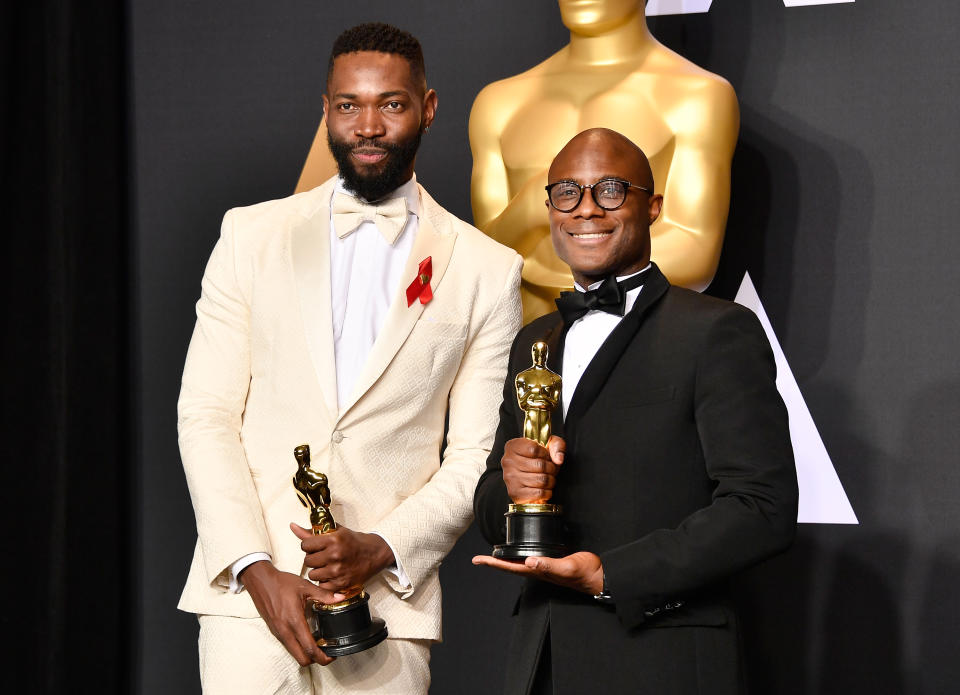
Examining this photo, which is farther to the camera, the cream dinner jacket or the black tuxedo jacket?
the cream dinner jacket

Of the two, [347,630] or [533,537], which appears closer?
[533,537]

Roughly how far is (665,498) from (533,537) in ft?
0.75

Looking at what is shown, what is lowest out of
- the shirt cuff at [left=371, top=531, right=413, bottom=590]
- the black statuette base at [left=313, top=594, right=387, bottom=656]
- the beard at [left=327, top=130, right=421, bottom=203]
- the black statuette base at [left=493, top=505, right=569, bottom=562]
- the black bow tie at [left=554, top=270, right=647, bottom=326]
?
the black statuette base at [left=313, top=594, right=387, bottom=656]

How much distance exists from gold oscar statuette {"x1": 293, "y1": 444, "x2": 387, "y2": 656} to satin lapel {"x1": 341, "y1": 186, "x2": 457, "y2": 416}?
235mm

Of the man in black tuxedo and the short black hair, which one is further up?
the short black hair

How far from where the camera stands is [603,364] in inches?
74.9

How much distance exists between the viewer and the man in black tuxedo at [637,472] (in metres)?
1.73

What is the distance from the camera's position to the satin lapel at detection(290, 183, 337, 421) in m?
2.26

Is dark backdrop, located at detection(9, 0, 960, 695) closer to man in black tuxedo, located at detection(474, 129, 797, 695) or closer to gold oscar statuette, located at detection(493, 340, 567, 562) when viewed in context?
man in black tuxedo, located at detection(474, 129, 797, 695)

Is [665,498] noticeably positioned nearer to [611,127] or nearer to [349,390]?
[349,390]

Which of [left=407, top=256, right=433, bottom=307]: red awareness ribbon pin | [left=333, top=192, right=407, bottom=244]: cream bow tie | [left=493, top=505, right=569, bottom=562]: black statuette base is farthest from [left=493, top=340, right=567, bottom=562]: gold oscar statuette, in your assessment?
[left=333, top=192, right=407, bottom=244]: cream bow tie

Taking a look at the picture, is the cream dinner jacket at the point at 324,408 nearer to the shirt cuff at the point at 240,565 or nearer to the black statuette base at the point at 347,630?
the shirt cuff at the point at 240,565

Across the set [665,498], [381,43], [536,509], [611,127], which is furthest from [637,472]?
[611,127]

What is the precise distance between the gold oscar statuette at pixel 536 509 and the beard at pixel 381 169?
0.69m
